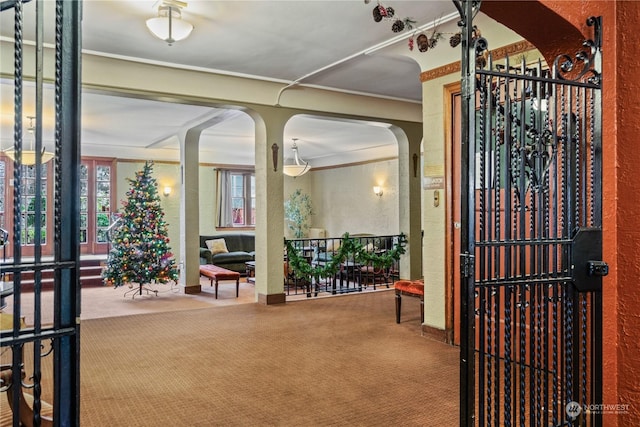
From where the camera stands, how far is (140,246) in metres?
8.01

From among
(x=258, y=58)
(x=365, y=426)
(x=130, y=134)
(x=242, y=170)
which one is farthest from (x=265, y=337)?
(x=242, y=170)

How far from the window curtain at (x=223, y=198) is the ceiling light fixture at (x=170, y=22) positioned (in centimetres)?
894

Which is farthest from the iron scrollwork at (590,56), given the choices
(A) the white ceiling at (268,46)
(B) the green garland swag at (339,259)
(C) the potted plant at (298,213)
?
(C) the potted plant at (298,213)

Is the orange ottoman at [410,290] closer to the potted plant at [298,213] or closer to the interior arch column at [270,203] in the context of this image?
the interior arch column at [270,203]

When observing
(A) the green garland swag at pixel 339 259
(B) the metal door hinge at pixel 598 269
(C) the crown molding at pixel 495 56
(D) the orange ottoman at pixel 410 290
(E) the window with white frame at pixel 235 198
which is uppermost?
(C) the crown molding at pixel 495 56

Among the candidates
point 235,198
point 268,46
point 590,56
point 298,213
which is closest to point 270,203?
point 268,46

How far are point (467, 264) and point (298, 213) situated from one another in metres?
12.0

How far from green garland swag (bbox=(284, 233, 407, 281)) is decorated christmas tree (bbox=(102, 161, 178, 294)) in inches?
85.9

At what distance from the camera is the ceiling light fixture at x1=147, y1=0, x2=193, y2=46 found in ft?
13.1

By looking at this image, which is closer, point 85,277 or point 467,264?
point 467,264

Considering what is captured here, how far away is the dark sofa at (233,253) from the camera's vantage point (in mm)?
10734

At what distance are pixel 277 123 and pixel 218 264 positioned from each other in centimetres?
474

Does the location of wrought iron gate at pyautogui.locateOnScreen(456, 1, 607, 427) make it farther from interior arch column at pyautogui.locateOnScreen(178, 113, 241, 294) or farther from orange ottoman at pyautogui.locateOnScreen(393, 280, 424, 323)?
interior arch column at pyautogui.locateOnScreen(178, 113, 241, 294)

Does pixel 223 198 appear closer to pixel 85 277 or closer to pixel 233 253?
pixel 233 253
